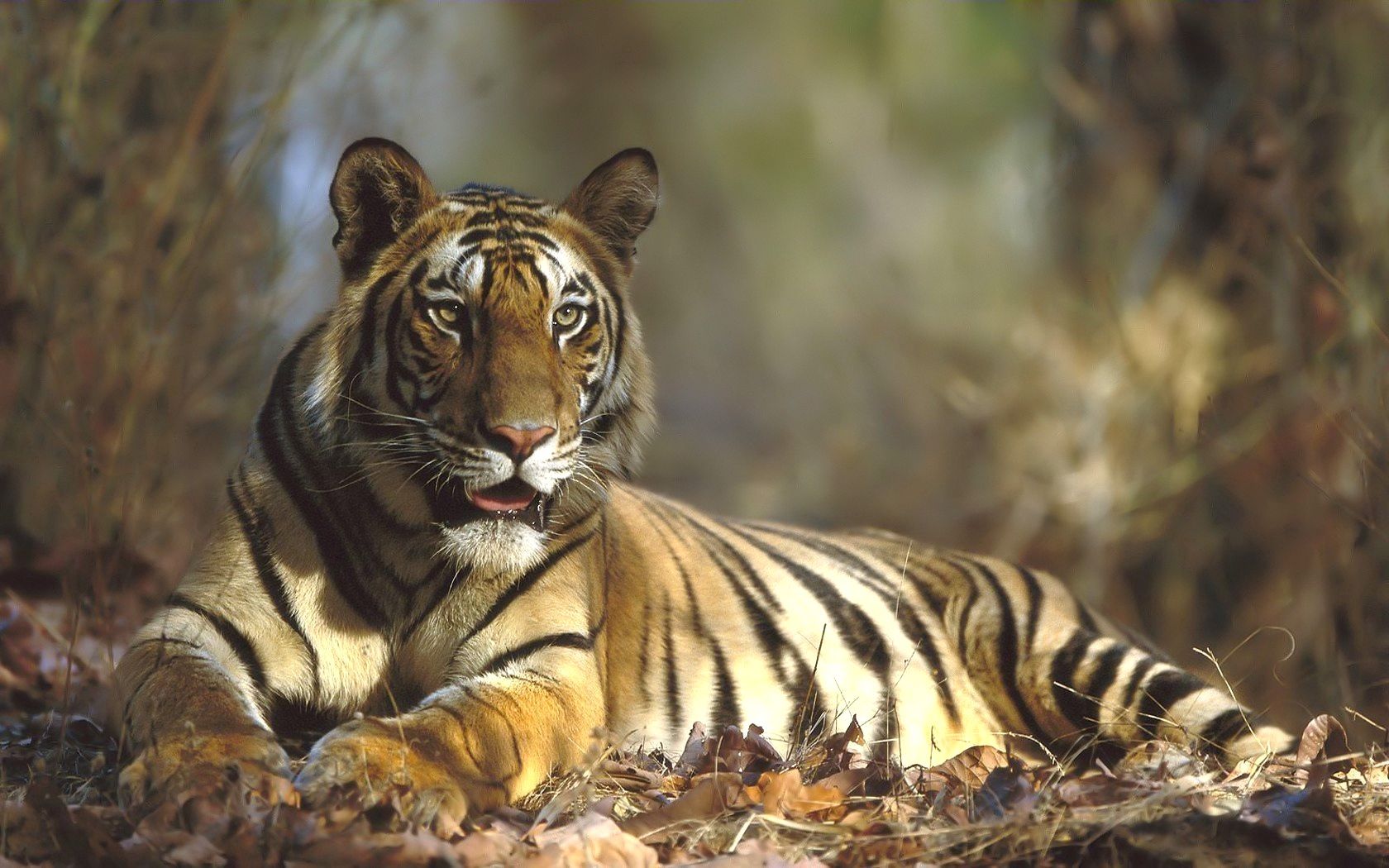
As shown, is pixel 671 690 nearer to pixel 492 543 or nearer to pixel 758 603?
pixel 758 603

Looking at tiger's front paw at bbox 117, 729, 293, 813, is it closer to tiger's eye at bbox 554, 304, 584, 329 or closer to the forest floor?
the forest floor

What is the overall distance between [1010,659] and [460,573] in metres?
1.89

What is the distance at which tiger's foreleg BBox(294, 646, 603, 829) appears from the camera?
263 cm

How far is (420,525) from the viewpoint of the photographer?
3309 mm

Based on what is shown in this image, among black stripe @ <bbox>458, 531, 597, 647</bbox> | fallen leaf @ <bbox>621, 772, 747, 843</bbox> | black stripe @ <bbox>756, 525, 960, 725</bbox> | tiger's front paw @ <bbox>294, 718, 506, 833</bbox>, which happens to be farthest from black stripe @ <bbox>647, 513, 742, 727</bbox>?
tiger's front paw @ <bbox>294, 718, 506, 833</bbox>

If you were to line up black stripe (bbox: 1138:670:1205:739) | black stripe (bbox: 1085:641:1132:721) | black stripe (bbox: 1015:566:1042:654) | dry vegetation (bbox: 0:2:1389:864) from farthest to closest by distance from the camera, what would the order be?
black stripe (bbox: 1015:566:1042:654)
black stripe (bbox: 1085:641:1132:721)
black stripe (bbox: 1138:670:1205:739)
dry vegetation (bbox: 0:2:1389:864)

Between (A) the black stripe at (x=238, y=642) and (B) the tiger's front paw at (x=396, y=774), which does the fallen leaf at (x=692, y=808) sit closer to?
(B) the tiger's front paw at (x=396, y=774)

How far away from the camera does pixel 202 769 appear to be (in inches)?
102

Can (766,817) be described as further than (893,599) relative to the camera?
No

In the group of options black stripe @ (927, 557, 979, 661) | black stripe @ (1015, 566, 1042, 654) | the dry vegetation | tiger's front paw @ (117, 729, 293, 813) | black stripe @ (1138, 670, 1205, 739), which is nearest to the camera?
tiger's front paw @ (117, 729, 293, 813)

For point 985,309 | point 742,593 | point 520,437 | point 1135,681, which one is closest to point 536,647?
point 520,437

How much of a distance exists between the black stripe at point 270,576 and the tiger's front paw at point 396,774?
45 cm

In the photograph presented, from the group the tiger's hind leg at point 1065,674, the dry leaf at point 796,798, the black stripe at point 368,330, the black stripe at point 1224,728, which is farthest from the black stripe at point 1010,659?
the black stripe at point 368,330

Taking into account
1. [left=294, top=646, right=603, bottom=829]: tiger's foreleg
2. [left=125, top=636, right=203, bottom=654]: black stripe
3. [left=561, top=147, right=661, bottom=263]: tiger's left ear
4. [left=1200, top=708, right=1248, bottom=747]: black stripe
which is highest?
[left=561, top=147, right=661, bottom=263]: tiger's left ear
